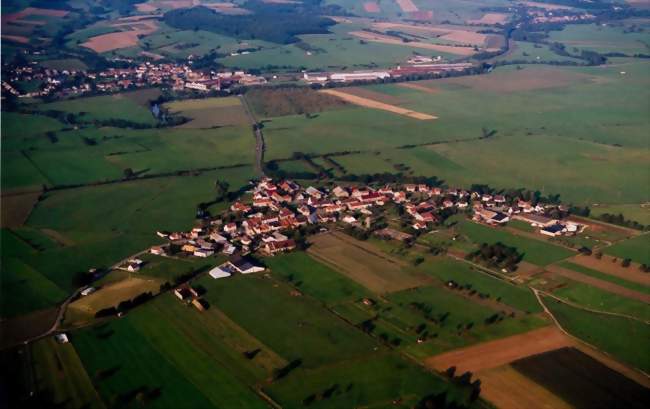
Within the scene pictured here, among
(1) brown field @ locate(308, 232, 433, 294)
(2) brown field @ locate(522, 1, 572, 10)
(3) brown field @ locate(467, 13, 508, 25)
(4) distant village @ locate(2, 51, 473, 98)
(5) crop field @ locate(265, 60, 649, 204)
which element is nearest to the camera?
(1) brown field @ locate(308, 232, 433, 294)

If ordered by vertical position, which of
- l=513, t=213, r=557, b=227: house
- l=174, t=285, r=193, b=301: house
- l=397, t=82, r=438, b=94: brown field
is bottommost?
l=397, t=82, r=438, b=94: brown field

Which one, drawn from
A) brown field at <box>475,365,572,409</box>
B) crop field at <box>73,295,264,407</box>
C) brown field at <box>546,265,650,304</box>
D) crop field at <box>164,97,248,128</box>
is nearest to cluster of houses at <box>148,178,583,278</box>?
brown field at <box>546,265,650,304</box>

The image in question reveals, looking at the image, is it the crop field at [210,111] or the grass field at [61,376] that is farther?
the crop field at [210,111]

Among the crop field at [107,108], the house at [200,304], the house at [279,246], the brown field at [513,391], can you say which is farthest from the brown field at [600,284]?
the crop field at [107,108]

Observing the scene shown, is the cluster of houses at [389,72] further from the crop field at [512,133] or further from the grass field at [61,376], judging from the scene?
the grass field at [61,376]

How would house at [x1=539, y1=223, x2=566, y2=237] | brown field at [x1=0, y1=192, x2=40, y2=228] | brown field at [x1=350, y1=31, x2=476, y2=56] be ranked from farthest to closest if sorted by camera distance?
brown field at [x1=350, y1=31, x2=476, y2=56], brown field at [x1=0, y1=192, x2=40, y2=228], house at [x1=539, y1=223, x2=566, y2=237]

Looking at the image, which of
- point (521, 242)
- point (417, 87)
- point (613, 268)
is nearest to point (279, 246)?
point (521, 242)

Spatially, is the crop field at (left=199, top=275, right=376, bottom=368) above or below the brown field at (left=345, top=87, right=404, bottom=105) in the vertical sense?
above

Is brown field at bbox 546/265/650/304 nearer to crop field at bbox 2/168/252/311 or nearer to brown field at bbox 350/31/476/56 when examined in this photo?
crop field at bbox 2/168/252/311
